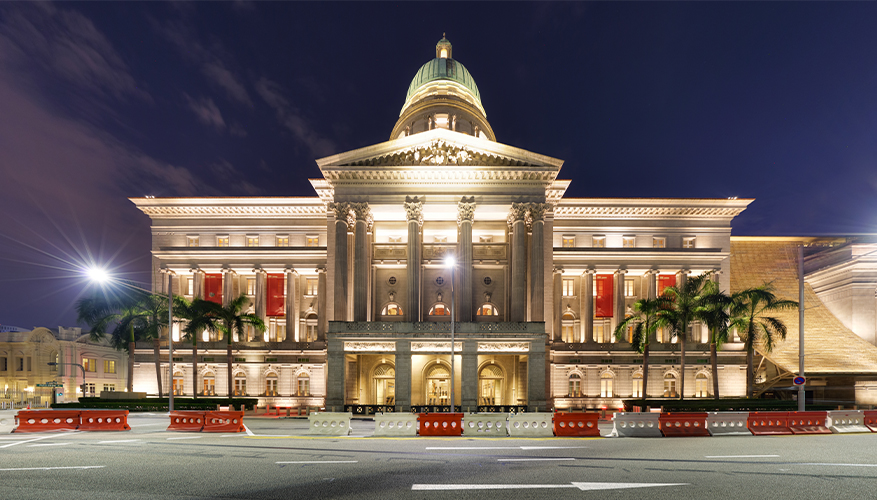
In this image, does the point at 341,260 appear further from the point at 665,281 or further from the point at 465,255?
the point at 665,281

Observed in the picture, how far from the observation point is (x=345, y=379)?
40656mm

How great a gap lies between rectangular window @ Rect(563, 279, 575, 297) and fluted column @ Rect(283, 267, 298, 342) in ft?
97.6

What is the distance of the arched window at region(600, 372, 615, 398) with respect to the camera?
169 ft

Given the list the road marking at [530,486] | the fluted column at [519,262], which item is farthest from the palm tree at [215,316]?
the road marking at [530,486]

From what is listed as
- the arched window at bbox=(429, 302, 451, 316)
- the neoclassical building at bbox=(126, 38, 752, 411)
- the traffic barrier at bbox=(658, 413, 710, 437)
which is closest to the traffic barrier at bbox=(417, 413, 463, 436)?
the traffic barrier at bbox=(658, 413, 710, 437)

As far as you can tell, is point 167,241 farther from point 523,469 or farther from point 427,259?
point 523,469

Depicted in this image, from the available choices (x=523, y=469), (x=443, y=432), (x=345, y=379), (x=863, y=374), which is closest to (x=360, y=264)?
(x=345, y=379)

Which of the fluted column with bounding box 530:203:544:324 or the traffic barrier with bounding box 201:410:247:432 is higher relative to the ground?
the fluted column with bounding box 530:203:544:324

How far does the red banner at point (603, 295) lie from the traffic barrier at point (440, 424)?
34.0 m

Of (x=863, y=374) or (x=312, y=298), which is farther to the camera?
(x=312, y=298)

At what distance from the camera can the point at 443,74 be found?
71000 millimetres

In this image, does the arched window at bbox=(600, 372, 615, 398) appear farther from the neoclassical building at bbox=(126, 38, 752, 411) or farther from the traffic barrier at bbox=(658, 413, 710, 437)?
the traffic barrier at bbox=(658, 413, 710, 437)

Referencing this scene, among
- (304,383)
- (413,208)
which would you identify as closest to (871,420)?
(413,208)

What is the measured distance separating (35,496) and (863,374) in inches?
2364
